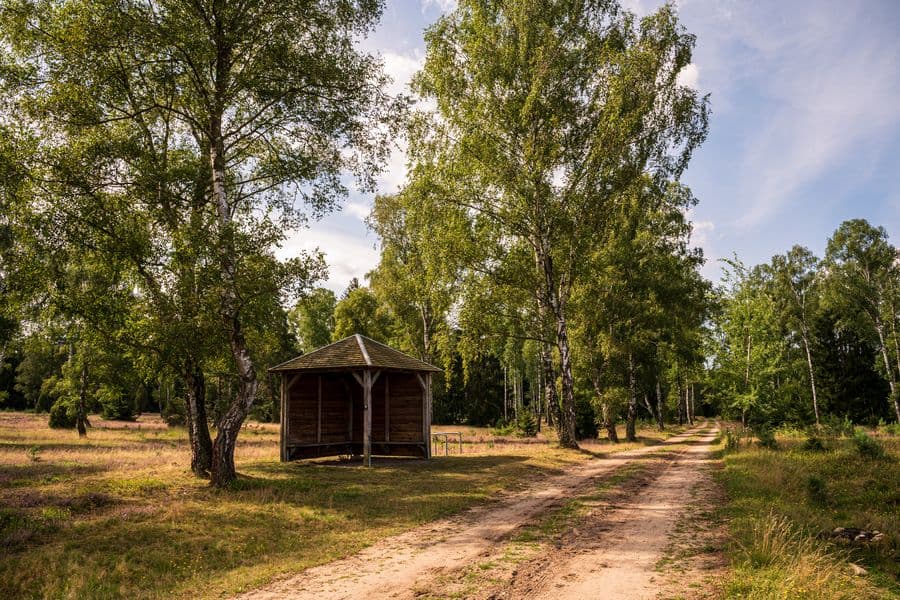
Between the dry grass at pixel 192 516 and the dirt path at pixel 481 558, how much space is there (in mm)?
589

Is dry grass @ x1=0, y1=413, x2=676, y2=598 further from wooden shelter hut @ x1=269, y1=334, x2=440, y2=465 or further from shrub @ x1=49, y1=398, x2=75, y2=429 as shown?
shrub @ x1=49, y1=398, x2=75, y2=429

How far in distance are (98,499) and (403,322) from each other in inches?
1265

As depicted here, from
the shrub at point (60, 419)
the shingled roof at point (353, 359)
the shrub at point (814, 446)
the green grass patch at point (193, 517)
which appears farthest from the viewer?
the shrub at point (60, 419)

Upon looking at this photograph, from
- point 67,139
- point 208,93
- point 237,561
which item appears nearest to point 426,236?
point 208,93

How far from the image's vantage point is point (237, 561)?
7953 millimetres

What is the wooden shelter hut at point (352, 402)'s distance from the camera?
19.9 meters

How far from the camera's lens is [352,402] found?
946 inches

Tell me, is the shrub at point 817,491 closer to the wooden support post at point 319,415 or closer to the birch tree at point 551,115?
the birch tree at point 551,115

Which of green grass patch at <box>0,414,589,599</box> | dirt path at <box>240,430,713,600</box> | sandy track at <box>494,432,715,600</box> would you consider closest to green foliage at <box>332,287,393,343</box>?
green grass patch at <box>0,414,589,599</box>

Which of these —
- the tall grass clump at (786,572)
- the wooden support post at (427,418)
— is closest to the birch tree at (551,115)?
the wooden support post at (427,418)

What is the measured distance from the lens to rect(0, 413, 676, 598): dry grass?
7.22 metres

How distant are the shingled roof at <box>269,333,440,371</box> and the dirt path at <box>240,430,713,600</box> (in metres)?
8.50

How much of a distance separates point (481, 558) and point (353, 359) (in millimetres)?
12621

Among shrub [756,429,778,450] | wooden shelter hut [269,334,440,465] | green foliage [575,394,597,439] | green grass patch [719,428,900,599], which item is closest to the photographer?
green grass patch [719,428,900,599]
